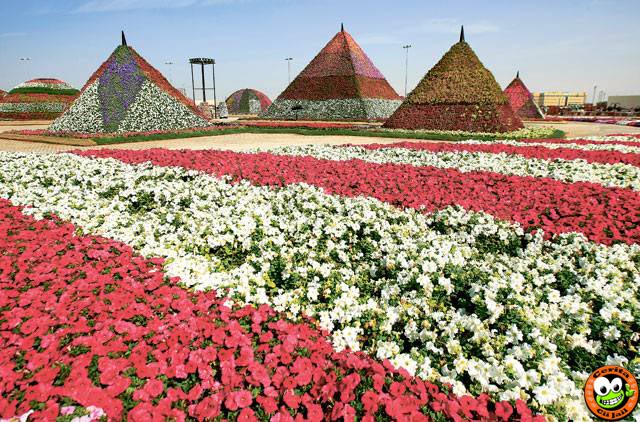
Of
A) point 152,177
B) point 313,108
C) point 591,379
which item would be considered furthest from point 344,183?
point 313,108

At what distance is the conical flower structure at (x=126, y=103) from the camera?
955 inches

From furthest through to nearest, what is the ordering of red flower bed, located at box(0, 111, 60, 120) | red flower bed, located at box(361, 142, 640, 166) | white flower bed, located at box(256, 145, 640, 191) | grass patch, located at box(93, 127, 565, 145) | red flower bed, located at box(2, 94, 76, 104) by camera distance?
red flower bed, located at box(2, 94, 76, 104) < red flower bed, located at box(0, 111, 60, 120) < grass patch, located at box(93, 127, 565, 145) < red flower bed, located at box(361, 142, 640, 166) < white flower bed, located at box(256, 145, 640, 191)

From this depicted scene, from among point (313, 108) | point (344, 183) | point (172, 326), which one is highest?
point (313, 108)

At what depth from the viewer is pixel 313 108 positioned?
147 feet

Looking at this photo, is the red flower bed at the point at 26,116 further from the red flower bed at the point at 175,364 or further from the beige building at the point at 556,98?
the beige building at the point at 556,98

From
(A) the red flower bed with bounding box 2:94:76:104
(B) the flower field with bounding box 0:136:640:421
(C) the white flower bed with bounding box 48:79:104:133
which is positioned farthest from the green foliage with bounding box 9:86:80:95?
(B) the flower field with bounding box 0:136:640:421

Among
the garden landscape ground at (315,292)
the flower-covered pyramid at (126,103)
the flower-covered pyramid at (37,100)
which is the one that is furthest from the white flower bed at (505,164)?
the flower-covered pyramid at (37,100)

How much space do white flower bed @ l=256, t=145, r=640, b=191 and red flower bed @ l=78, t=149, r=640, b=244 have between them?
0.86 metres

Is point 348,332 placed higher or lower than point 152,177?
lower

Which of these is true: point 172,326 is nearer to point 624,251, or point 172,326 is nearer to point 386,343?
point 386,343

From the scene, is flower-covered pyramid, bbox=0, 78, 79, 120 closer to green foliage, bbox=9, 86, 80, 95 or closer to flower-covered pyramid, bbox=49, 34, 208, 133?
green foliage, bbox=9, 86, 80, 95

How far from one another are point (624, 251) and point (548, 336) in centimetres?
246

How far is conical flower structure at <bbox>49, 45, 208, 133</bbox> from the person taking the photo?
24266mm

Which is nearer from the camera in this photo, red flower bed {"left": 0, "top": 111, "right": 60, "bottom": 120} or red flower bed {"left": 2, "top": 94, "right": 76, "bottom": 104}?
red flower bed {"left": 0, "top": 111, "right": 60, "bottom": 120}
